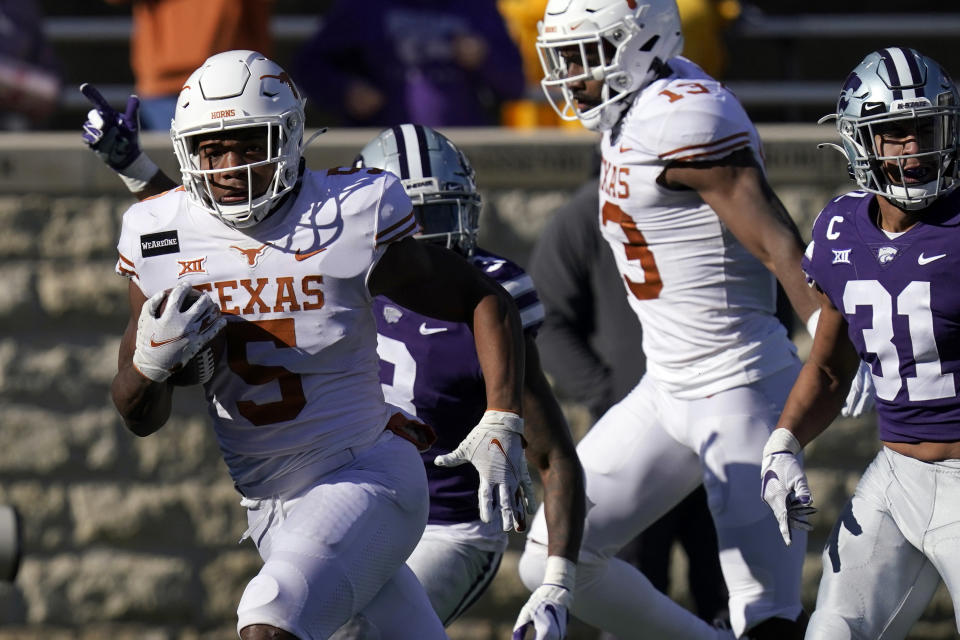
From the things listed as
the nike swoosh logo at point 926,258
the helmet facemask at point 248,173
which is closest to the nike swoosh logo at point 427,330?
the helmet facemask at point 248,173

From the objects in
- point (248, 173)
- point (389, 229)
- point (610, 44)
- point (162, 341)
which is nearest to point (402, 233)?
point (389, 229)

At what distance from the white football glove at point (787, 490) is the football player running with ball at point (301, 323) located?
1.94 ft

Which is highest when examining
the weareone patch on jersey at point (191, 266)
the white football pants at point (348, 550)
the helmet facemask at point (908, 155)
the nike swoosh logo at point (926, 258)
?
the weareone patch on jersey at point (191, 266)

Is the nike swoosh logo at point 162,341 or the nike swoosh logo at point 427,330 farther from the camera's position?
the nike swoosh logo at point 427,330

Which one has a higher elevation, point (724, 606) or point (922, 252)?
point (922, 252)

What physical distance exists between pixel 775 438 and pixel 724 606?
1.52m

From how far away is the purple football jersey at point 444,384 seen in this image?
4.34m

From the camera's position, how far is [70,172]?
6.21 metres

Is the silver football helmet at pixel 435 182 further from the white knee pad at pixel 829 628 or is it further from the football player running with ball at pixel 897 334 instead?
the white knee pad at pixel 829 628

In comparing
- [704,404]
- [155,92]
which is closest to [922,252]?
[704,404]

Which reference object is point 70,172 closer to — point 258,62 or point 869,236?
point 258,62

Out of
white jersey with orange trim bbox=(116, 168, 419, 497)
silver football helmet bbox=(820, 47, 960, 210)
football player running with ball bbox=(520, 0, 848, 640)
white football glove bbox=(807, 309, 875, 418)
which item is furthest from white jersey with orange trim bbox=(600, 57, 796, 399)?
white jersey with orange trim bbox=(116, 168, 419, 497)

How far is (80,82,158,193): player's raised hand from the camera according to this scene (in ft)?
14.8

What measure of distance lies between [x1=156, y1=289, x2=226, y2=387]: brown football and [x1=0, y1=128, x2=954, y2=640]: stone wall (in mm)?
2515
